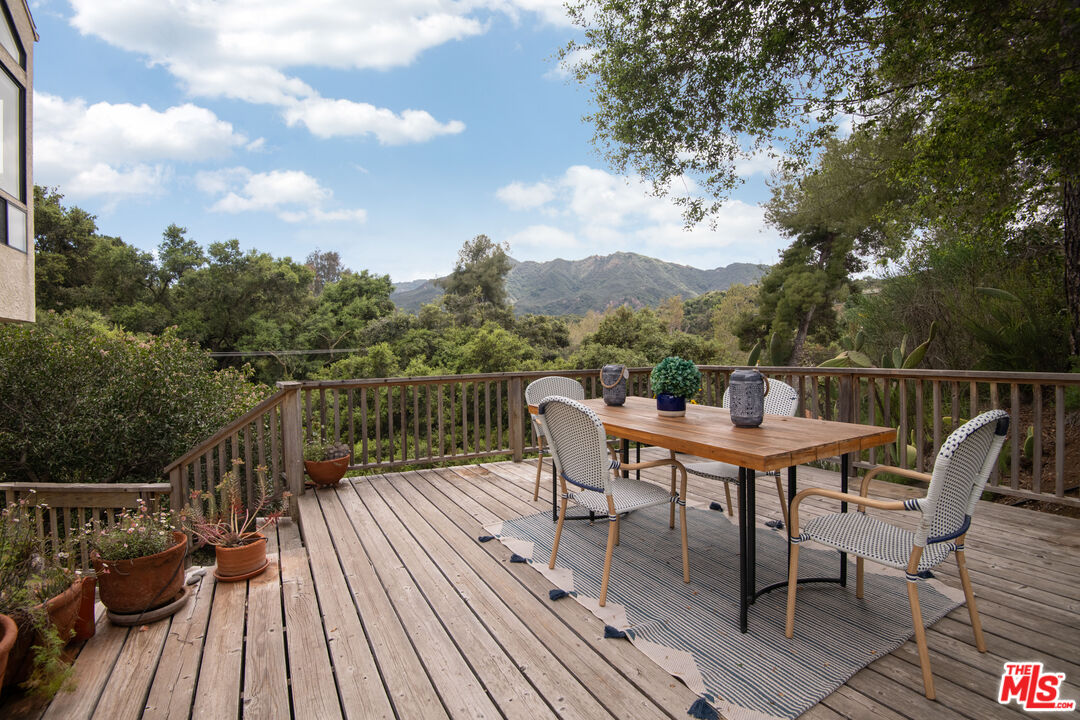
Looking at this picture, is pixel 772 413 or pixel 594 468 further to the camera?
pixel 772 413

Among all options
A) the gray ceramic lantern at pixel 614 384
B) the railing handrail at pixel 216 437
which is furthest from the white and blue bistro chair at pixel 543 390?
the railing handrail at pixel 216 437

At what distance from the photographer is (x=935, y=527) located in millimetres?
1612

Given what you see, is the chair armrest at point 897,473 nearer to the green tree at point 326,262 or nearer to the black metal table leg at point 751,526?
the black metal table leg at point 751,526

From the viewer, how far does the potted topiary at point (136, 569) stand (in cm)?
203

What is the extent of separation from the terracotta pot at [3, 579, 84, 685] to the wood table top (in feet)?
7.17

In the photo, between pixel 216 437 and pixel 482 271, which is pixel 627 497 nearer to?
pixel 216 437

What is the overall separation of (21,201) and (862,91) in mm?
10072

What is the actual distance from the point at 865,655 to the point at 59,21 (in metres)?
18.6

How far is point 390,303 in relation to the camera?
2430cm

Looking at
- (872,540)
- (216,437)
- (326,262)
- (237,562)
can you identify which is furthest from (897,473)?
(326,262)

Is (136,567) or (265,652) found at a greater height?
(136,567)

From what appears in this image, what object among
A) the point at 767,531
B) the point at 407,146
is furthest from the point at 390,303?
the point at 767,531

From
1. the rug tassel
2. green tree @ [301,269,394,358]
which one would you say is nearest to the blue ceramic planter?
the rug tassel

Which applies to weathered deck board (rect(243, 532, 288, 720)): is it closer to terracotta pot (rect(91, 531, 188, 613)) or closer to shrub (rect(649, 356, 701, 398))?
terracotta pot (rect(91, 531, 188, 613))
